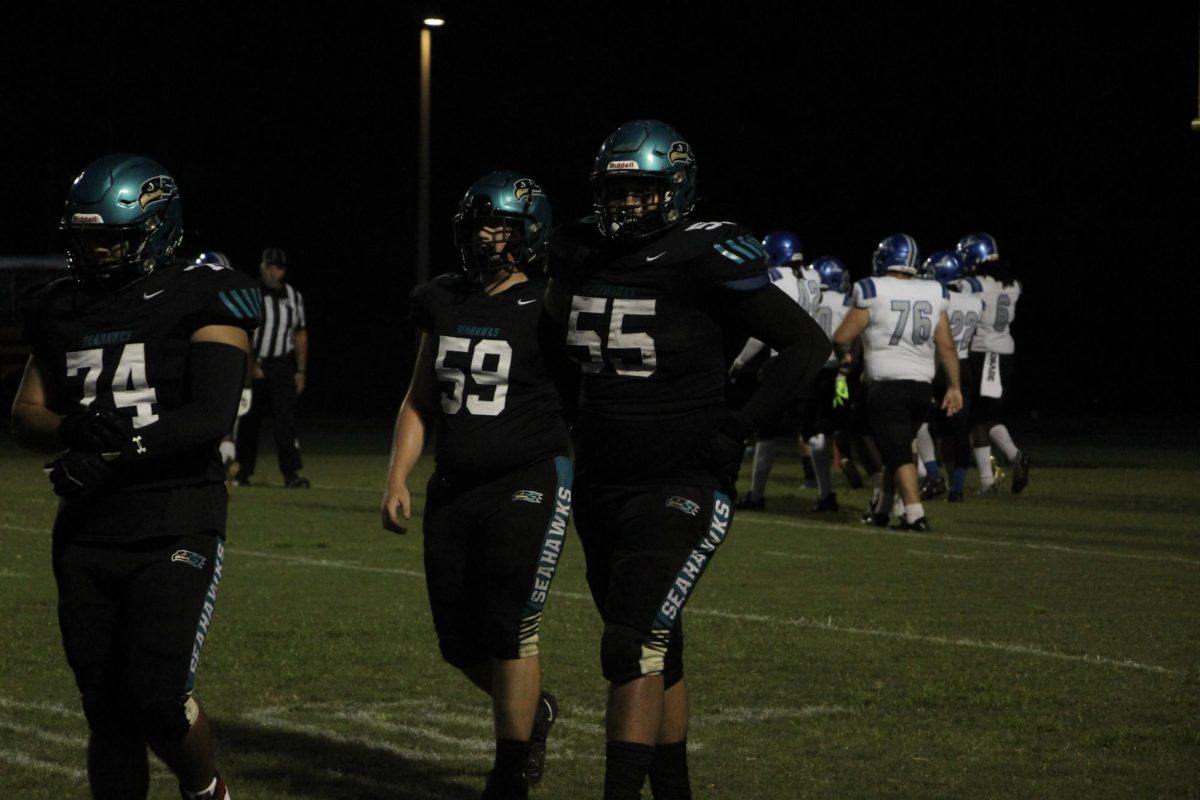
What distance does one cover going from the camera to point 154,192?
446cm

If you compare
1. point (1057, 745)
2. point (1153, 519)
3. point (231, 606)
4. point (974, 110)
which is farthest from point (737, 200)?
point (1057, 745)

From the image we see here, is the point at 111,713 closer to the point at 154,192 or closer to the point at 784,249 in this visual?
the point at 154,192

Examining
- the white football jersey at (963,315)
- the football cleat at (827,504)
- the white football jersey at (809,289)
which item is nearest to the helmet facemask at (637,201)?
the football cleat at (827,504)

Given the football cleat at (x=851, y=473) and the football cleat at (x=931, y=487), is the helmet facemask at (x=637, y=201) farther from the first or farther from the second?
the football cleat at (x=851, y=473)

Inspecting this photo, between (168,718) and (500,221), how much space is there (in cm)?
181

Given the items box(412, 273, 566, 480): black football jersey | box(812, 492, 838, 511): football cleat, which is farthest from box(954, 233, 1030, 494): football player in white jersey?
box(412, 273, 566, 480): black football jersey

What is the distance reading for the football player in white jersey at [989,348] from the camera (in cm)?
1547

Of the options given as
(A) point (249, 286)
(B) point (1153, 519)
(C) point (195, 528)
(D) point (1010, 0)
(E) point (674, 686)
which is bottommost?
(B) point (1153, 519)

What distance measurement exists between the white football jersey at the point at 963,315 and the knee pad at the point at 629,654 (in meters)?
10.5

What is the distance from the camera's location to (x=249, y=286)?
452 centimetres

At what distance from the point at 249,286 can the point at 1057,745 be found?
119 inches

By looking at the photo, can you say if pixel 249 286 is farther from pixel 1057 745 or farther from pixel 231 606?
pixel 231 606

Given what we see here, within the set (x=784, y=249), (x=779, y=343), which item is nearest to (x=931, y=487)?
(x=784, y=249)

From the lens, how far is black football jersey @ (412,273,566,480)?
5.45m
